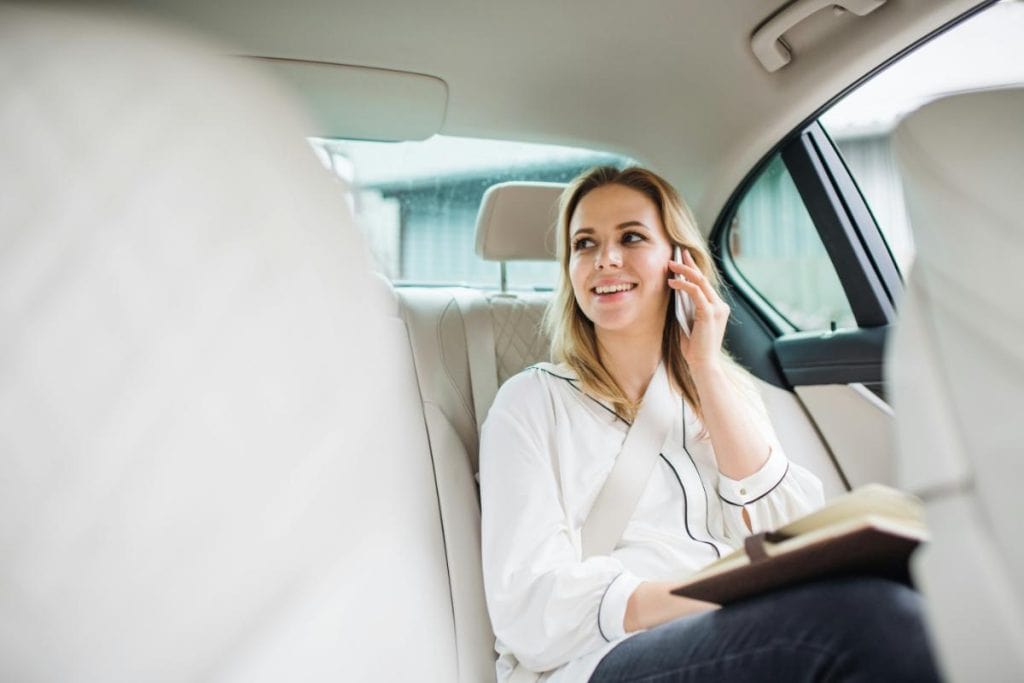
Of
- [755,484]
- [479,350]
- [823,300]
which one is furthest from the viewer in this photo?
[823,300]

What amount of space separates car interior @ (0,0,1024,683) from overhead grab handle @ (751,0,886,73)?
1 cm

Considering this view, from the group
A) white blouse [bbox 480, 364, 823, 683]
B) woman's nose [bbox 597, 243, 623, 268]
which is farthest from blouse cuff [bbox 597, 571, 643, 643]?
woman's nose [bbox 597, 243, 623, 268]

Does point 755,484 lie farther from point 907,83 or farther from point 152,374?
point 152,374

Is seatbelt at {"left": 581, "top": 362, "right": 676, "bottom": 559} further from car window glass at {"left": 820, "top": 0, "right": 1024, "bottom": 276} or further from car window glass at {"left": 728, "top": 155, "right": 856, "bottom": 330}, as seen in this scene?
car window glass at {"left": 728, "top": 155, "right": 856, "bottom": 330}

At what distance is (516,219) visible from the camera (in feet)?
6.53

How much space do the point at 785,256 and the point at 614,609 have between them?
56.3 inches

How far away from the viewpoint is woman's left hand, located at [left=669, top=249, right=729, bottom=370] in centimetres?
164

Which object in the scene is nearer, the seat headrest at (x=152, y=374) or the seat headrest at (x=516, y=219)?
the seat headrest at (x=152, y=374)

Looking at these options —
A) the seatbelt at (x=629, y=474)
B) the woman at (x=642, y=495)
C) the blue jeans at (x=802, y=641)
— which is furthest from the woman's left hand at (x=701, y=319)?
the blue jeans at (x=802, y=641)

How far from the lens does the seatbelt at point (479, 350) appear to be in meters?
1.82

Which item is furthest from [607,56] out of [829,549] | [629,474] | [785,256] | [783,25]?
[829,549]

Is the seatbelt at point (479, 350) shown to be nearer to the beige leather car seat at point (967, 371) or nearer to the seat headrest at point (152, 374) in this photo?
the seat headrest at point (152, 374)

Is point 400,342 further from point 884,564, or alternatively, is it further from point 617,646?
point 884,564

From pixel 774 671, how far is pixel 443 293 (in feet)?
4.11
